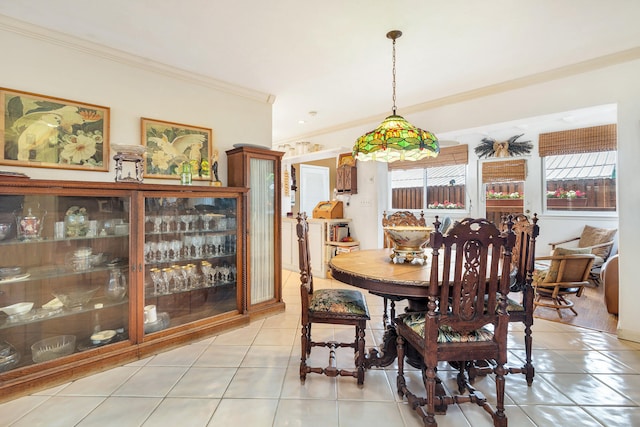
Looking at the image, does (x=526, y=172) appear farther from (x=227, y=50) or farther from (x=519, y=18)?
(x=227, y=50)

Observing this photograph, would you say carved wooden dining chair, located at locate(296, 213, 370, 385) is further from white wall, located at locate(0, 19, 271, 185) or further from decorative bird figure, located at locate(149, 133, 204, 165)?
white wall, located at locate(0, 19, 271, 185)

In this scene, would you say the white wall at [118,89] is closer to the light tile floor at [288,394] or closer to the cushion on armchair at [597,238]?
the light tile floor at [288,394]

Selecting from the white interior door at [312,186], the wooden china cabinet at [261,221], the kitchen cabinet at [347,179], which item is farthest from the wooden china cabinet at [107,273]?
the white interior door at [312,186]

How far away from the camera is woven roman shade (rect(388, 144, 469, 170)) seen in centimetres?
583

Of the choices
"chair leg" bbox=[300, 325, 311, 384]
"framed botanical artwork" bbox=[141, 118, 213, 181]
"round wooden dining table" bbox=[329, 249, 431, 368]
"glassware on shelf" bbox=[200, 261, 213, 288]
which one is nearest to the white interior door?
"framed botanical artwork" bbox=[141, 118, 213, 181]

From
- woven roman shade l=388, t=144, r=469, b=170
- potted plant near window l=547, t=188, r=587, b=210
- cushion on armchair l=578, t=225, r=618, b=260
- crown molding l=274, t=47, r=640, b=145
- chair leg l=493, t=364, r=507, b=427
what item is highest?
crown molding l=274, t=47, r=640, b=145

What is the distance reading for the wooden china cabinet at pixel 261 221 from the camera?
10.3ft

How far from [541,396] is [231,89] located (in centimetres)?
369

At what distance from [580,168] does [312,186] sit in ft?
15.7

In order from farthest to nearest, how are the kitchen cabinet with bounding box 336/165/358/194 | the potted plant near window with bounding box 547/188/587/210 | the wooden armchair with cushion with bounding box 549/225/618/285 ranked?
the potted plant near window with bounding box 547/188/587/210
the kitchen cabinet with bounding box 336/165/358/194
the wooden armchair with cushion with bounding box 549/225/618/285

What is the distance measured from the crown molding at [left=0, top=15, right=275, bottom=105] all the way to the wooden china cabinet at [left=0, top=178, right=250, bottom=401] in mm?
1139

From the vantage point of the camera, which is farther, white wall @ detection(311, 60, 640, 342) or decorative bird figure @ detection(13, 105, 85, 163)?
white wall @ detection(311, 60, 640, 342)

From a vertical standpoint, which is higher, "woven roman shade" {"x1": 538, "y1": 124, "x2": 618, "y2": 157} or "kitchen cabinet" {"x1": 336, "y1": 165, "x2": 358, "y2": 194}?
"woven roman shade" {"x1": 538, "y1": 124, "x2": 618, "y2": 157}

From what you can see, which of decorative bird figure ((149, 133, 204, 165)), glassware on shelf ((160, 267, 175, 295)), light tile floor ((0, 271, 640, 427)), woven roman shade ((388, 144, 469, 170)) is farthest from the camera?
woven roman shade ((388, 144, 469, 170))
